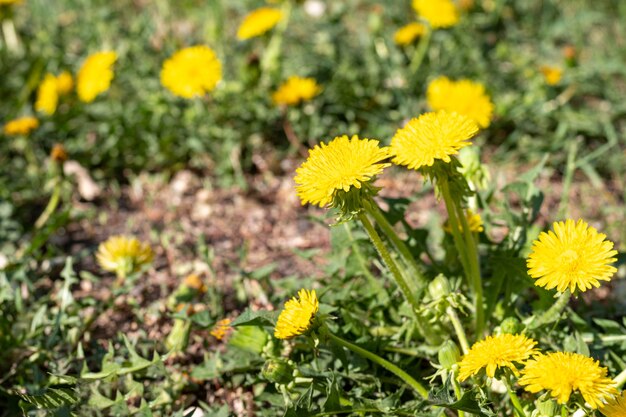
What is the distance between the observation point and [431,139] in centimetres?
151

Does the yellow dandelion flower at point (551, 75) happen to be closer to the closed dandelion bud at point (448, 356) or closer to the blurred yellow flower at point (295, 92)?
the blurred yellow flower at point (295, 92)

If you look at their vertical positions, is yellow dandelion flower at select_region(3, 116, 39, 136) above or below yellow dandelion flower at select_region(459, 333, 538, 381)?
Answer: above

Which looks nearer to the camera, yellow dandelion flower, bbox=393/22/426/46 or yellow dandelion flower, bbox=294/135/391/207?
yellow dandelion flower, bbox=294/135/391/207

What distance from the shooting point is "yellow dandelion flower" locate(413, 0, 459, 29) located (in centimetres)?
322

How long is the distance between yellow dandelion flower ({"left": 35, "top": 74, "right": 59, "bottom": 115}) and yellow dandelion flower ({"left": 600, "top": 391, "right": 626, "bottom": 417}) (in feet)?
8.45

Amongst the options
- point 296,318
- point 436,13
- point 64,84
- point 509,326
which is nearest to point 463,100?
point 436,13

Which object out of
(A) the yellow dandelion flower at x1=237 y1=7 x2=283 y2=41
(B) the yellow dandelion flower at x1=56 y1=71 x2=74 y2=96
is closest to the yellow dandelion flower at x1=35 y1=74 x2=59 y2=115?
(B) the yellow dandelion flower at x1=56 y1=71 x2=74 y2=96

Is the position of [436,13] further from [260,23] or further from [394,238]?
[394,238]

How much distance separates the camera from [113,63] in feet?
10.2

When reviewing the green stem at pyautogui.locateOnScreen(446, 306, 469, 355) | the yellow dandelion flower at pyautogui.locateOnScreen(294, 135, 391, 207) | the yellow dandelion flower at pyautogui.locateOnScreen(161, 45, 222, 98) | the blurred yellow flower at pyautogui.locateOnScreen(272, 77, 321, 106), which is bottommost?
the green stem at pyautogui.locateOnScreen(446, 306, 469, 355)

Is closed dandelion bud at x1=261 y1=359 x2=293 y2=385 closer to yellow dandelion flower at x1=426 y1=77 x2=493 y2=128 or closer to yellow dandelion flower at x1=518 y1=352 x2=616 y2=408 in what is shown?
yellow dandelion flower at x1=518 y1=352 x2=616 y2=408

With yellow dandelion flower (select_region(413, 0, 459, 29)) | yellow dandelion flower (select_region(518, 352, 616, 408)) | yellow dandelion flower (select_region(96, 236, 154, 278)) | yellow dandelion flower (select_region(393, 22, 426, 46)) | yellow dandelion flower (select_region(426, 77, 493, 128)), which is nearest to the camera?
yellow dandelion flower (select_region(518, 352, 616, 408))

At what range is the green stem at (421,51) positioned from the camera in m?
3.31

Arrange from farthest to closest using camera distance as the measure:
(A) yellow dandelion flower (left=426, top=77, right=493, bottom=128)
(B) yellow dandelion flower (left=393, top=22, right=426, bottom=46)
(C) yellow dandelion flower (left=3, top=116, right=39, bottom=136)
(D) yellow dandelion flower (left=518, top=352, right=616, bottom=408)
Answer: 1. (B) yellow dandelion flower (left=393, top=22, right=426, bottom=46)
2. (C) yellow dandelion flower (left=3, top=116, right=39, bottom=136)
3. (A) yellow dandelion flower (left=426, top=77, right=493, bottom=128)
4. (D) yellow dandelion flower (left=518, top=352, right=616, bottom=408)
